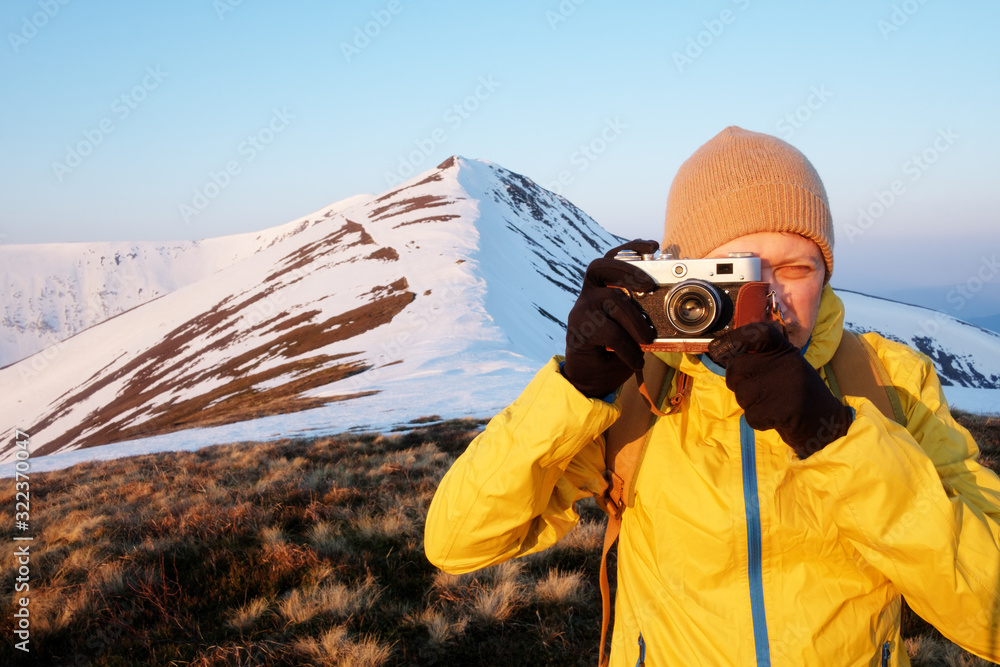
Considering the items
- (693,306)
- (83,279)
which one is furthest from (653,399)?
(83,279)

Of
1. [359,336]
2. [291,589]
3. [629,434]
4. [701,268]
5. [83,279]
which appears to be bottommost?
[359,336]

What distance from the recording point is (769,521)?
5.57 feet

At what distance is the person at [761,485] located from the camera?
1497mm

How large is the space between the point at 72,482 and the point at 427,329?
15523 mm

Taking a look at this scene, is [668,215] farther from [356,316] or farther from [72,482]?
[356,316]

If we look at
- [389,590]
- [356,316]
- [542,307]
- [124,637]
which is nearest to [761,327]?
[389,590]

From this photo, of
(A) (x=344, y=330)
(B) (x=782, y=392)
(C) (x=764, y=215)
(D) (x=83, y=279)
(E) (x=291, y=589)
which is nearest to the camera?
(B) (x=782, y=392)

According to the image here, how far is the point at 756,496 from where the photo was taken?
1.73m

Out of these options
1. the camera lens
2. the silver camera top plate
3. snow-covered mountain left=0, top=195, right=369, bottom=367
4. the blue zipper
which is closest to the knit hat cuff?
the silver camera top plate

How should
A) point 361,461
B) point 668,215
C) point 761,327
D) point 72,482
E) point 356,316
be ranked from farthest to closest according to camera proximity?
point 356,316 → point 72,482 → point 361,461 → point 668,215 → point 761,327

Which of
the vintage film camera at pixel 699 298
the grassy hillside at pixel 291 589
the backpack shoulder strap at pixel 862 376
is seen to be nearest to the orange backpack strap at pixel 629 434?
the vintage film camera at pixel 699 298

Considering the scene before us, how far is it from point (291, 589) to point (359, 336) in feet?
78.8

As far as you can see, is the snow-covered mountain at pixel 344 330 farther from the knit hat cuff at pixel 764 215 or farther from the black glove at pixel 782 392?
the black glove at pixel 782 392

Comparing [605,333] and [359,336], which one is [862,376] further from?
[359,336]
